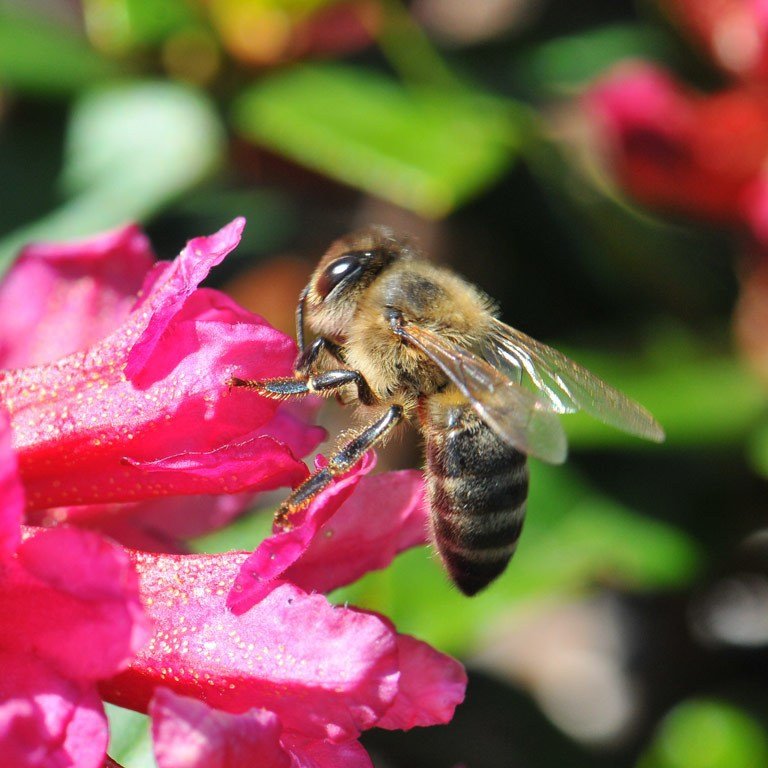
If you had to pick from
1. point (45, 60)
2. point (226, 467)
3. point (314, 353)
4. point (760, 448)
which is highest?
point (226, 467)

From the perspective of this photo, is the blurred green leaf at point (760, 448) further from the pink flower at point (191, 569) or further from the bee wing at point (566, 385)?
the pink flower at point (191, 569)

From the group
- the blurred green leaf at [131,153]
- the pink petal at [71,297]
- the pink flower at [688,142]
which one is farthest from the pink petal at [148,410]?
the pink flower at [688,142]

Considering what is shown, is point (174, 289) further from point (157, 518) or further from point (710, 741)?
point (710, 741)

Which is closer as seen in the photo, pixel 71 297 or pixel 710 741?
pixel 71 297

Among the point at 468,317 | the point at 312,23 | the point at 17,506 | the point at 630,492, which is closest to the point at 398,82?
the point at 312,23

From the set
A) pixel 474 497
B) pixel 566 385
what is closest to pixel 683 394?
pixel 566 385

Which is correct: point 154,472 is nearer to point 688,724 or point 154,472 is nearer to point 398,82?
point 688,724

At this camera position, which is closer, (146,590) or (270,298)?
(146,590)
